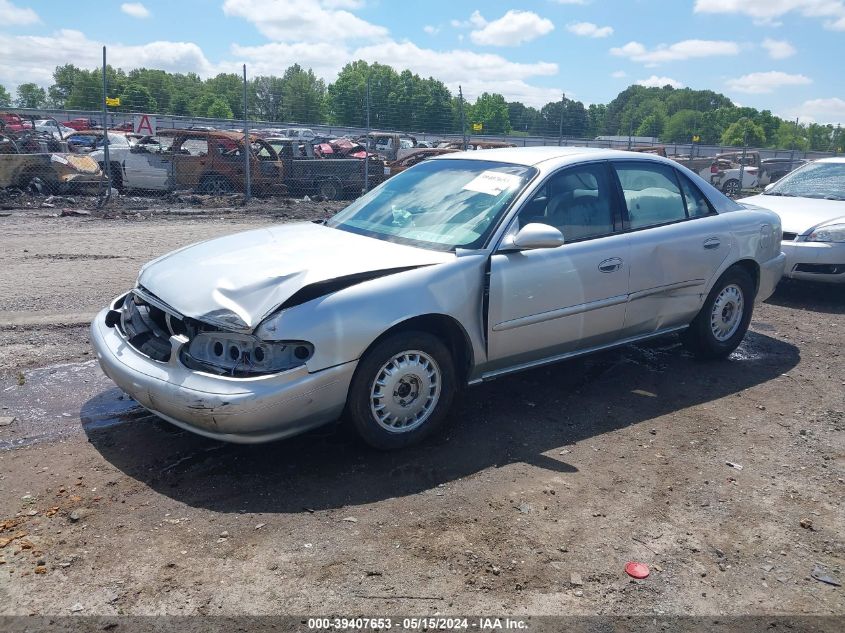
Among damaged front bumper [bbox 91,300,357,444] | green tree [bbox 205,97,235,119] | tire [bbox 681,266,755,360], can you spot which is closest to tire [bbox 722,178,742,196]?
tire [bbox 681,266,755,360]

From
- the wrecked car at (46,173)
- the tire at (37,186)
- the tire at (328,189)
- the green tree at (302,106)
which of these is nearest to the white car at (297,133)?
the green tree at (302,106)

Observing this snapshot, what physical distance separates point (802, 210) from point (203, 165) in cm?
1244

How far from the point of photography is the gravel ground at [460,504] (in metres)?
2.92

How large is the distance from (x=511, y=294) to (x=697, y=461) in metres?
1.43

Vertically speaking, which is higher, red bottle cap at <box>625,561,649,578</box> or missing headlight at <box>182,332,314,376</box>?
missing headlight at <box>182,332,314,376</box>

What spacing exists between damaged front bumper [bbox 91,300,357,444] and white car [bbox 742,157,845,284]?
20.9 feet

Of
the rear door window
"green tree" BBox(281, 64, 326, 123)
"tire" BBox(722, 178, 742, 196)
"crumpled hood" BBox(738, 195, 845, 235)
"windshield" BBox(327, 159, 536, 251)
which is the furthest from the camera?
"green tree" BBox(281, 64, 326, 123)

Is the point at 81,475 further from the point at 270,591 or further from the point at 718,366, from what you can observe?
the point at 718,366

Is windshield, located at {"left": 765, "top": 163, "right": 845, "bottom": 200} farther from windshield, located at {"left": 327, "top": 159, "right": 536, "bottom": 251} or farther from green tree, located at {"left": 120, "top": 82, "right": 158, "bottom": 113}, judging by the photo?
green tree, located at {"left": 120, "top": 82, "right": 158, "bottom": 113}

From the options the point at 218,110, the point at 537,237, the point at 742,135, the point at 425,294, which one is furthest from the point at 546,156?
the point at 742,135

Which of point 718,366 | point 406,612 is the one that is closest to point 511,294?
point 406,612

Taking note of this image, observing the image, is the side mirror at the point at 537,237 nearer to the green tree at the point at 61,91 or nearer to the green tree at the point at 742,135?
the green tree at the point at 61,91

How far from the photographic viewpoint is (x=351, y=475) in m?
3.87

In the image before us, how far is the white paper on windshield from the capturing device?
4695 millimetres
